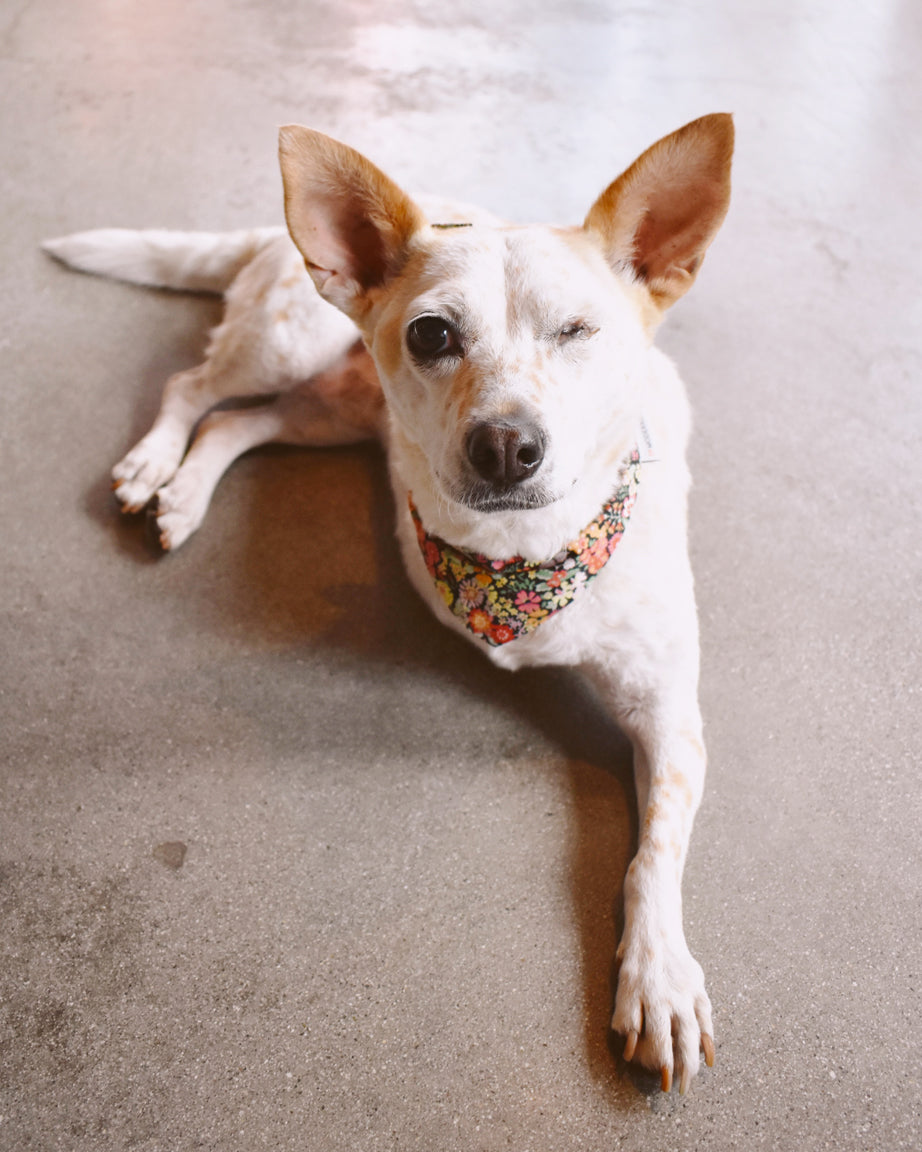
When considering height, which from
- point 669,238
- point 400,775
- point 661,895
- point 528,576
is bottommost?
point 400,775

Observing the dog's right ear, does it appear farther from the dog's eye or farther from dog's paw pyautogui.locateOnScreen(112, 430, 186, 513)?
dog's paw pyautogui.locateOnScreen(112, 430, 186, 513)

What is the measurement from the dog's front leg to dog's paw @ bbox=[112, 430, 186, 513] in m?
1.32

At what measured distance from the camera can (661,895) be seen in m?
1.58

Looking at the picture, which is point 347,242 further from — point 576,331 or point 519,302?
point 576,331

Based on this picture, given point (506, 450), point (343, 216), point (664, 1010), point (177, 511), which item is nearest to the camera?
point (506, 450)

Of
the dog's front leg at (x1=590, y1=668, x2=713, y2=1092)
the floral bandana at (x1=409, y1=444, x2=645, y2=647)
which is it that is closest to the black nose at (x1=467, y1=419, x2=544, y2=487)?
the floral bandana at (x1=409, y1=444, x2=645, y2=647)

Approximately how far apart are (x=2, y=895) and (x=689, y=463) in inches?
82.7

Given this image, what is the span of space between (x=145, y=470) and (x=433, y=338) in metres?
1.15

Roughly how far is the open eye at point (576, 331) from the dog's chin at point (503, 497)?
0.90ft

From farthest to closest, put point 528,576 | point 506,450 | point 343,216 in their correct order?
1. point 528,576
2. point 343,216
3. point 506,450

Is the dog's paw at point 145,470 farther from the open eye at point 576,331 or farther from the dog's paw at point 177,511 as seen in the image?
the open eye at point 576,331

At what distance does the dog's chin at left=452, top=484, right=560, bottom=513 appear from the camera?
1.42 meters

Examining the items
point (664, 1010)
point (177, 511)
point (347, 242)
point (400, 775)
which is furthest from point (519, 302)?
point (664, 1010)

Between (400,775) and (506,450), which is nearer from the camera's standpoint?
(506,450)
